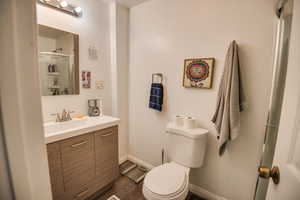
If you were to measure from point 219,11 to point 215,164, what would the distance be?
164 centimetres

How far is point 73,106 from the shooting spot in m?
1.70

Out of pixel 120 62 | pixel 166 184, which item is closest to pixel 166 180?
pixel 166 184

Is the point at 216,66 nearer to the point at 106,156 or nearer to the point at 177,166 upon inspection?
the point at 177,166

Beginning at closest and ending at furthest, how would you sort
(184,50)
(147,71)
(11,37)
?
(11,37), (184,50), (147,71)

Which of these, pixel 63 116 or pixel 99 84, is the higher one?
pixel 99 84

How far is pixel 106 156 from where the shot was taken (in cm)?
156

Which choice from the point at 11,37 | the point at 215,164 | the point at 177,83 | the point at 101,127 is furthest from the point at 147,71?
the point at 11,37

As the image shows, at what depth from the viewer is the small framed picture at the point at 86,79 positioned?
1.75 m

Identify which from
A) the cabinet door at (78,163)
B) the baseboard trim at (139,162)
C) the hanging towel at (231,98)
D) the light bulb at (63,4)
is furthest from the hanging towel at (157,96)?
the light bulb at (63,4)

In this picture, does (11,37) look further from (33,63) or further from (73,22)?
(73,22)

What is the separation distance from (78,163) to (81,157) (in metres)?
0.06

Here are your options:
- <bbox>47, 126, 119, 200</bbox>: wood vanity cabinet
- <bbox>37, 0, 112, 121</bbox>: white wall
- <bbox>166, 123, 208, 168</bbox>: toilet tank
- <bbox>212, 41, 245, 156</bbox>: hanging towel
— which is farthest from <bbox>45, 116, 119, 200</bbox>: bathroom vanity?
<bbox>212, 41, 245, 156</bbox>: hanging towel

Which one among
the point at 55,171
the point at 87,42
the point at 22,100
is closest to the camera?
the point at 22,100

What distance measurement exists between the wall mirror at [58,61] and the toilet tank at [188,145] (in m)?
1.37
